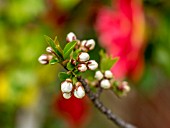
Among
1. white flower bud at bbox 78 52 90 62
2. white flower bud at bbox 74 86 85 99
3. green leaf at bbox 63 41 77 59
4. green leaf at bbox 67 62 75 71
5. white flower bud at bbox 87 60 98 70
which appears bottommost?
white flower bud at bbox 74 86 85 99

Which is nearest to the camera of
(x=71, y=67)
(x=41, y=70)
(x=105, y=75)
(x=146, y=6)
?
(x=71, y=67)

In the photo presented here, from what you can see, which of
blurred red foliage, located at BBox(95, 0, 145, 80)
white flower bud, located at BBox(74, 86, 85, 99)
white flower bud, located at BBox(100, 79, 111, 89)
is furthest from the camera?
blurred red foliage, located at BBox(95, 0, 145, 80)

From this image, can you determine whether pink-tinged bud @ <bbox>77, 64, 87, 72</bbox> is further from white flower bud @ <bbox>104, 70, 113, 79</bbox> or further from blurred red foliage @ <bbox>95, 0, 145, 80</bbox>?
blurred red foliage @ <bbox>95, 0, 145, 80</bbox>

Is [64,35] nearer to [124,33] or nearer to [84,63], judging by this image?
[124,33]

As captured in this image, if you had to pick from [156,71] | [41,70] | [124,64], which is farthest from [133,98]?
[124,64]

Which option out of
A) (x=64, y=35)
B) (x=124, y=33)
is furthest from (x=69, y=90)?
(x=64, y=35)

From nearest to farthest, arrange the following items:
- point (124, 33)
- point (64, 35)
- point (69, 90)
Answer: point (69, 90)
point (124, 33)
point (64, 35)

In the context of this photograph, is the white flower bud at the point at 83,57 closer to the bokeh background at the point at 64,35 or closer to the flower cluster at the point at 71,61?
the flower cluster at the point at 71,61

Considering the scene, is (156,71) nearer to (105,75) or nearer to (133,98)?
(133,98)

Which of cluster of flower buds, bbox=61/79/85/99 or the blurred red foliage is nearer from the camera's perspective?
cluster of flower buds, bbox=61/79/85/99

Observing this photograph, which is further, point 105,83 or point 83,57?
point 105,83

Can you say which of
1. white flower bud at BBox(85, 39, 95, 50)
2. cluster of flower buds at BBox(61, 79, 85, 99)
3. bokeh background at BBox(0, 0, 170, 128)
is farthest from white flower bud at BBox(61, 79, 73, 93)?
bokeh background at BBox(0, 0, 170, 128)
